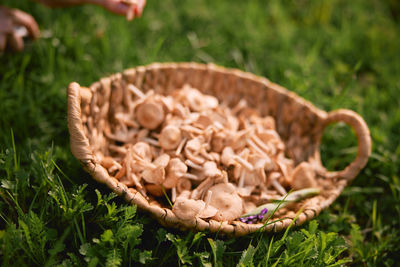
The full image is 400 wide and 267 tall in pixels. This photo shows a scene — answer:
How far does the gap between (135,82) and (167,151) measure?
2.05 feet

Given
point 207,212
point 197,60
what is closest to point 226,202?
point 207,212

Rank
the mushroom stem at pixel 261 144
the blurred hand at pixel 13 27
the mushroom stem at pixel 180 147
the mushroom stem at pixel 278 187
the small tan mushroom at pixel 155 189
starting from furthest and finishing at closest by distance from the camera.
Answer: the blurred hand at pixel 13 27 < the mushroom stem at pixel 261 144 < the mushroom stem at pixel 278 187 < the mushroom stem at pixel 180 147 < the small tan mushroom at pixel 155 189

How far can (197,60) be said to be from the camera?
10.8 ft

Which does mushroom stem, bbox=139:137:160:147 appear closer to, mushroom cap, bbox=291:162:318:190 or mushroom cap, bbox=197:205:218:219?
mushroom cap, bbox=197:205:218:219

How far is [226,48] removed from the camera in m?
3.48

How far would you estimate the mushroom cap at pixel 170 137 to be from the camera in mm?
2016

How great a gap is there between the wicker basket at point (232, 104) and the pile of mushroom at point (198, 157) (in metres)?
0.09

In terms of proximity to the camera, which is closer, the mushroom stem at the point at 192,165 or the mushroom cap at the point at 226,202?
the mushroom cap at the point at 226,202

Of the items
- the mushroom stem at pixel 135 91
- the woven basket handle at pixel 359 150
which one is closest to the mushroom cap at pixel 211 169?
the mushroom stem at pixel 135 91

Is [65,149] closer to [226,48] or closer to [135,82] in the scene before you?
[135,82]

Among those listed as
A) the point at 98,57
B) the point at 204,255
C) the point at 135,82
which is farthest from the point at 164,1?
the point at 204,255

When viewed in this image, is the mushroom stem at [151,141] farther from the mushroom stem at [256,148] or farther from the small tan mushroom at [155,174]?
the mushroom stem at [256,148]

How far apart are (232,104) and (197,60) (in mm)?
781

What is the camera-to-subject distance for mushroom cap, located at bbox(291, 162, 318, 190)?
2.13 metres
